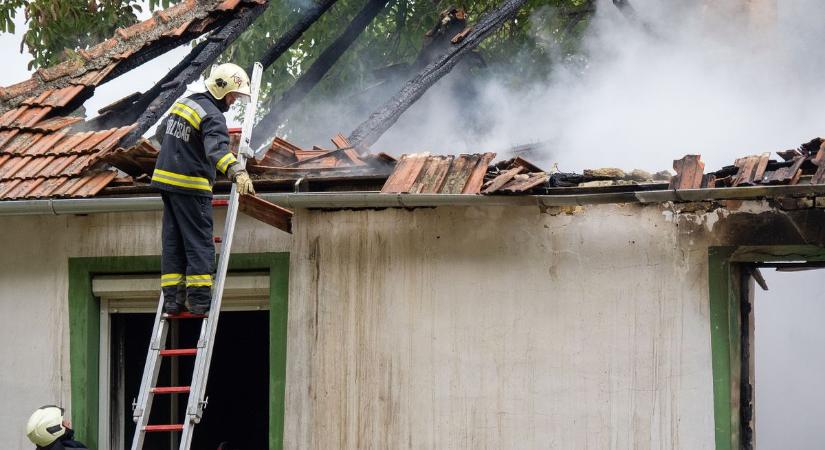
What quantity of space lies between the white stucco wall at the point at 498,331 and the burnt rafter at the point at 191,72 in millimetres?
1805

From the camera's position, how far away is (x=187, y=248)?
6.16 metres

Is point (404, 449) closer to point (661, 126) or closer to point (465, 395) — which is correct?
point (465, 395)

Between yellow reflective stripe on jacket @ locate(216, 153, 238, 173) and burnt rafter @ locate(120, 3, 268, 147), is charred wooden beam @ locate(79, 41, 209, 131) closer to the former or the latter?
burnt rafter @ locate(120, 3, 268, 147)

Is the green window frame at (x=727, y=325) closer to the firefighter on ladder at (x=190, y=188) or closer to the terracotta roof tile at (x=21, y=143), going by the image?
the firefighter on ladder at (x=190, y=188)

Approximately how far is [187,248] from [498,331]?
67.8 inches

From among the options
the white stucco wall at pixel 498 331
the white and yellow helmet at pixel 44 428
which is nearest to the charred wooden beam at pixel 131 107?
the white stucco wall at pixel 498 331

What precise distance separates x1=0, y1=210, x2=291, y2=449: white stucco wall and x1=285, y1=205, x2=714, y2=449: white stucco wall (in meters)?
1.16

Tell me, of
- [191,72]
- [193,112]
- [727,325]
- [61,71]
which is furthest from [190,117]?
[61,71]

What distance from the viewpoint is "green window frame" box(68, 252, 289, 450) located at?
6.89 meters

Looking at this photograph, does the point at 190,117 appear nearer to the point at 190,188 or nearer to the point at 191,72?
the point at 190,188

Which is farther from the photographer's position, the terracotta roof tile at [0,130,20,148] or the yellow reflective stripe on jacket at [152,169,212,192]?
the terracotta roof tile at [0,130,20,148]

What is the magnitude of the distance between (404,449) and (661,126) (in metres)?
4.21

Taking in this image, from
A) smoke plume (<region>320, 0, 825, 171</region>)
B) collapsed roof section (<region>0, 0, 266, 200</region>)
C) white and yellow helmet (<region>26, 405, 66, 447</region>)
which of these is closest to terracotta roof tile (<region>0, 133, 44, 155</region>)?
collapsed roof section (<region>0, 0, 266, 200</region>)

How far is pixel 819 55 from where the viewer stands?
36.0ft
